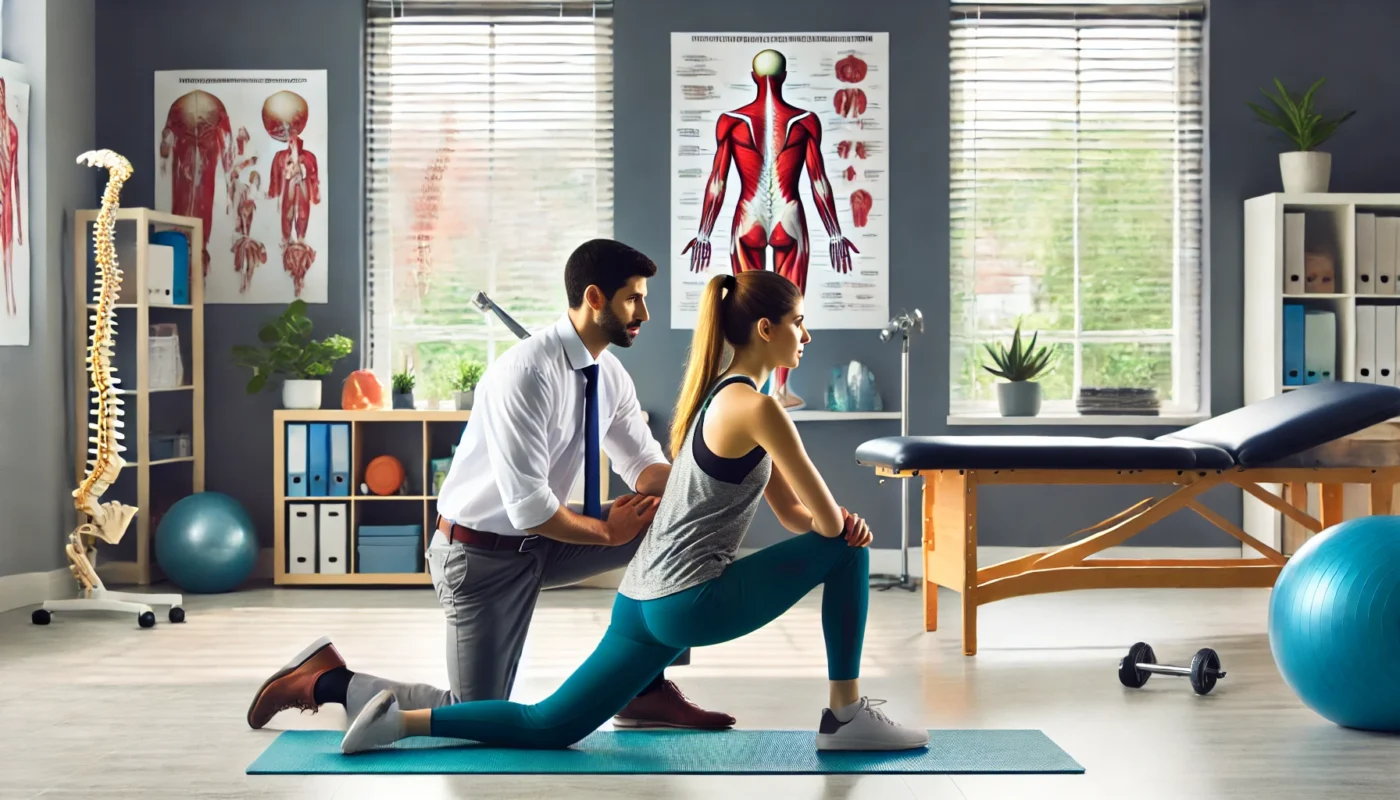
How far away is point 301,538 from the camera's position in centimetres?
511

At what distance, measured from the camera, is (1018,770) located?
8.38 ft

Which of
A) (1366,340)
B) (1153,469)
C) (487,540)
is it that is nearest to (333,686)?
(487,540)

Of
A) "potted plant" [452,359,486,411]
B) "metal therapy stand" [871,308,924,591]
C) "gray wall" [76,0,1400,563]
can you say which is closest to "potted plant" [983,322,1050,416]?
"gray wall" [76,0,1400,563]

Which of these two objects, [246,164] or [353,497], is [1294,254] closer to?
[353,497]

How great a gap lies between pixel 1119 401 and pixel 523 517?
3.44 m

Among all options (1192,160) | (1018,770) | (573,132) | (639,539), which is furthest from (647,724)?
(1192,160)

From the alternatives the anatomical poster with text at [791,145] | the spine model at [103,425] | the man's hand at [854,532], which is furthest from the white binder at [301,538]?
the man's hand at [854,532]

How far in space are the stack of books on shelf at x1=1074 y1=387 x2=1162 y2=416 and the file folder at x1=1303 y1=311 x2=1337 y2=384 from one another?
1.98ft

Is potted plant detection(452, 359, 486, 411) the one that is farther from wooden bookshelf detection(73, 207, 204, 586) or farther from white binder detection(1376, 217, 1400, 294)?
white binder detection(1376, 217, 1400, 294)

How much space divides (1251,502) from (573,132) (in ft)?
10.6

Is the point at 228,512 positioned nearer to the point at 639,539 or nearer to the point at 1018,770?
the point at 639,539

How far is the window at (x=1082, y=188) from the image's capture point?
553 cm

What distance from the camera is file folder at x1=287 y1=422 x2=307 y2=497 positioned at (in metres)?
5.08

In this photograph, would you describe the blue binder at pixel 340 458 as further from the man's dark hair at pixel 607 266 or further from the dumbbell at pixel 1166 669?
the dumbbell at pixel 1166 669
